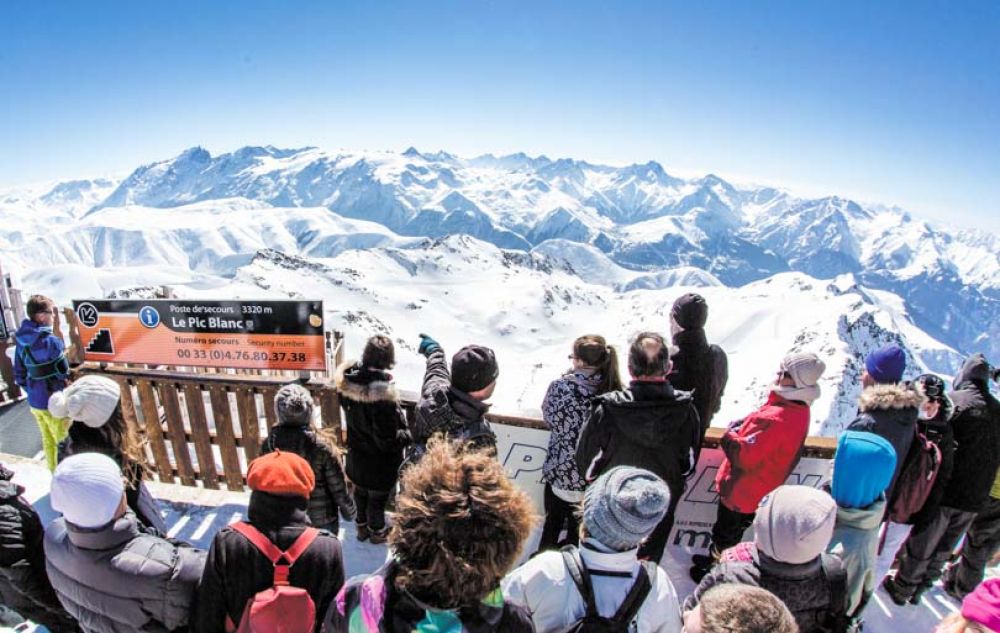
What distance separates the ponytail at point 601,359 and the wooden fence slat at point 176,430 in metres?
4.37

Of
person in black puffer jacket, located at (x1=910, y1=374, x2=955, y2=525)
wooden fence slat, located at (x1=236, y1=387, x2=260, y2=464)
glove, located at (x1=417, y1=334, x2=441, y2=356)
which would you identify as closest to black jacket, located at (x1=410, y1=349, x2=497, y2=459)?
glove, located at (x1=417, y1=334, x2=441, y2=356)

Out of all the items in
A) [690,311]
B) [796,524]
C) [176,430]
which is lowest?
[176,430]

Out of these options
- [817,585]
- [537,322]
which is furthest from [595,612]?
[537,322]

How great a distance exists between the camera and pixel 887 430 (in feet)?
12.7

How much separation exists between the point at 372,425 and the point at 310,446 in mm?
606

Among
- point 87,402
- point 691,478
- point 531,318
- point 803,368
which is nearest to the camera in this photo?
point 87,402

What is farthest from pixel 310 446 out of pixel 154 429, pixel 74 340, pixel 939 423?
pixel 939 423

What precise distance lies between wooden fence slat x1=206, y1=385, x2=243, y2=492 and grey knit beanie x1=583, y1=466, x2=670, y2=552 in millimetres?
4381

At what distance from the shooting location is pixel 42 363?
5395mm

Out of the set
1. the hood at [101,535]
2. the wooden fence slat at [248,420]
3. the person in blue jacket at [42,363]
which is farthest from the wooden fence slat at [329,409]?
the person in blue jacket at [42,363]

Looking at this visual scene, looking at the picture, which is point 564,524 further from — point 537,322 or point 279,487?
point 537,322

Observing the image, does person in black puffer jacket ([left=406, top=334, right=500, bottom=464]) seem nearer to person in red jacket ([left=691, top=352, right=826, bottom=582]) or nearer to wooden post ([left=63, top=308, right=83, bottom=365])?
person in red jacket ([left=691, top=352, right=826, bottom=582])

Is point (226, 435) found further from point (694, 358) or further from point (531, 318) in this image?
point (531, 318)

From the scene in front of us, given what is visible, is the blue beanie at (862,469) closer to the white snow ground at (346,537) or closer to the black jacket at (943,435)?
the black jacket at (943,435)
